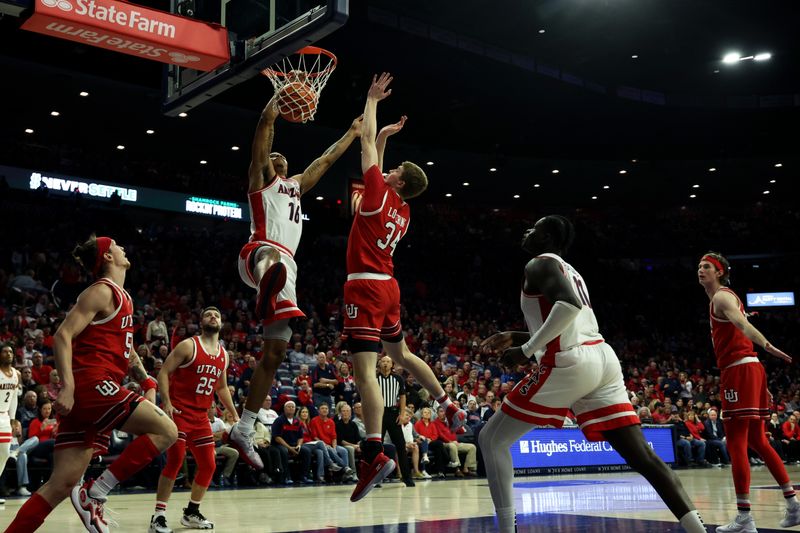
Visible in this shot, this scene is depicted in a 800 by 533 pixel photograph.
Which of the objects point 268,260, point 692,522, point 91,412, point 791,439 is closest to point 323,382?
point 268,260

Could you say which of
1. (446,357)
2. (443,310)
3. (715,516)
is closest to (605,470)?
(446,357)

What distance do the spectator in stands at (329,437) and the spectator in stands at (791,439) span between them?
11.8 m

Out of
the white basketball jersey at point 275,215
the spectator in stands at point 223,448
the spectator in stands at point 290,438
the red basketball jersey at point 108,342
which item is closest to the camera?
the red basketball jersey at point 108,342

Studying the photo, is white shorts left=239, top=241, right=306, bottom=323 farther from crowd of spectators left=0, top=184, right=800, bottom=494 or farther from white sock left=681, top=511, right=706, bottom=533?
crowd of spectators left=0, top=184, right=800, bottom=494

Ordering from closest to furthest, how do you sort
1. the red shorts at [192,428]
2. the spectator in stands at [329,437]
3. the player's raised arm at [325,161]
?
the player's raised arm at [325,161], the red shorts at [192,428], the spectator in stands at [329,437]

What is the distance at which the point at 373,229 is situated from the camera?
6.04 meters

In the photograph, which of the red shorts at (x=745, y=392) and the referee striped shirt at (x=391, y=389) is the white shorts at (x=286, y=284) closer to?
the red shorts at (x=745, y=392)

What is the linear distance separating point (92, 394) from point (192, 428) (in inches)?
104

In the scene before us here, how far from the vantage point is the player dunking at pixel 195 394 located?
7.61m

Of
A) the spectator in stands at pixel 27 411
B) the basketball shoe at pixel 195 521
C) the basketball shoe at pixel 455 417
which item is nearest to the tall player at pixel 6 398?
the spectator in stands at pixel 27 411

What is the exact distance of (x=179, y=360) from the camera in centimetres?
786

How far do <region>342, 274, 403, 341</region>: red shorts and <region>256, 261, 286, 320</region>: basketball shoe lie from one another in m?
0.48

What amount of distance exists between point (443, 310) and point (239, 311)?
26.7 feet

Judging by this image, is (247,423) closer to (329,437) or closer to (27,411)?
(27,411)
